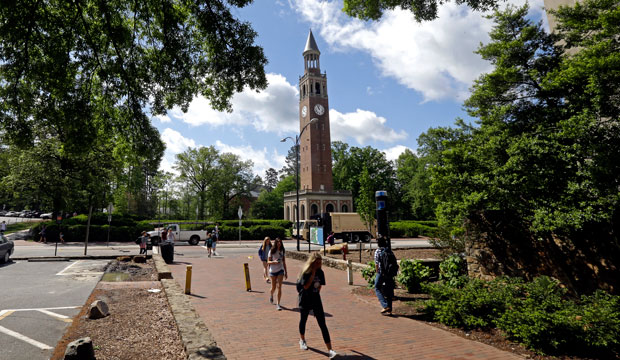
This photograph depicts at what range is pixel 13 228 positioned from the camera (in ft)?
132

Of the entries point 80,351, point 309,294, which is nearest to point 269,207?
point 309,294

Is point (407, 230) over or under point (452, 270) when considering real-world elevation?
over

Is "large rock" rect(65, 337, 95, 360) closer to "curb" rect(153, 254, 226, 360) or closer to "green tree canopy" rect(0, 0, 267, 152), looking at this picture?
"curb" rect(153, 254, 226, 360)

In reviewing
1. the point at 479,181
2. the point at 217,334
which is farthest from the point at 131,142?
the point at 479,181

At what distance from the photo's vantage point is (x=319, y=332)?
6098 mm

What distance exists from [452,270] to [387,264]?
11.1 ft

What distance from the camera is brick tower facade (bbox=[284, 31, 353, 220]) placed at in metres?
56.6

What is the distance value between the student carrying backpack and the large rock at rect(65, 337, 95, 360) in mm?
5451

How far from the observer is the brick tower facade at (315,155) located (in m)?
56.6

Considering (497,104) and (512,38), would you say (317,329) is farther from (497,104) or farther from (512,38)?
(512,38)

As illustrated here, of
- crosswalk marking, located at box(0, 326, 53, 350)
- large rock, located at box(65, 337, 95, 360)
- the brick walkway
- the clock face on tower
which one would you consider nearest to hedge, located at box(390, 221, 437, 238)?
the clock face on tower

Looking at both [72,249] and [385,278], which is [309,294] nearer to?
[385,278]

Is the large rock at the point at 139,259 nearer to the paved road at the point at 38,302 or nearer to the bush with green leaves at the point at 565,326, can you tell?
the paved road at the point at 38,302

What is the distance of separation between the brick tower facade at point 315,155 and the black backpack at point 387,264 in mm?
47192
